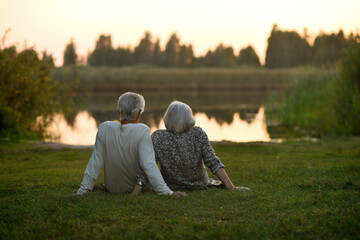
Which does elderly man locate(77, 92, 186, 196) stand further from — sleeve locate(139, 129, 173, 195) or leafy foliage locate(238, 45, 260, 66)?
leafy foliage locate(238, 45, 260, 66)

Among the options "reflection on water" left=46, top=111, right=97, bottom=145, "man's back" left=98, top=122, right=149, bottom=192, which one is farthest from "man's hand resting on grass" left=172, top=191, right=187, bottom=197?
"reflection on water" left=46, top=111, right=97, bottom=145

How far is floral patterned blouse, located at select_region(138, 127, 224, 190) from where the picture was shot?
461 centimetres

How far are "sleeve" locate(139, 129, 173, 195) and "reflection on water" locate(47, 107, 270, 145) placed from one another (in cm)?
920

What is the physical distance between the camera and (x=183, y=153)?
15.2 ft

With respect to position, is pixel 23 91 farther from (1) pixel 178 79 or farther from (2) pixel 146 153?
(1) pixel 178 79

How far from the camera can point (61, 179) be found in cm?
617

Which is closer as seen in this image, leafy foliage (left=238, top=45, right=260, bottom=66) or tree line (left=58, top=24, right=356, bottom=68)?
tree line (left=58, top=24, right=356, bottom=68)

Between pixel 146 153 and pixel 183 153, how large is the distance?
429mm

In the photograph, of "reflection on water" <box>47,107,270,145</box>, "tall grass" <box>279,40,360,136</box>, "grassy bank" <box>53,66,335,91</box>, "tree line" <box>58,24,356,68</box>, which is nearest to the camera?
"tall grass" <box>279,40,360,136</box>

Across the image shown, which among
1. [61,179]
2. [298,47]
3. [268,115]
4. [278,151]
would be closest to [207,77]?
[298,47]

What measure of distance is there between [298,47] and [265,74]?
12543mm

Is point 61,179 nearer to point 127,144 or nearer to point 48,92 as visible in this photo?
point 127,144

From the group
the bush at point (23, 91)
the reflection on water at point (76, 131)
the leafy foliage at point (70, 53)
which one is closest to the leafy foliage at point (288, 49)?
the leafy foliage at point (70, 53)

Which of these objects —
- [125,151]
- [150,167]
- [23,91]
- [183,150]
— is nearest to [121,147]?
[125,151]
